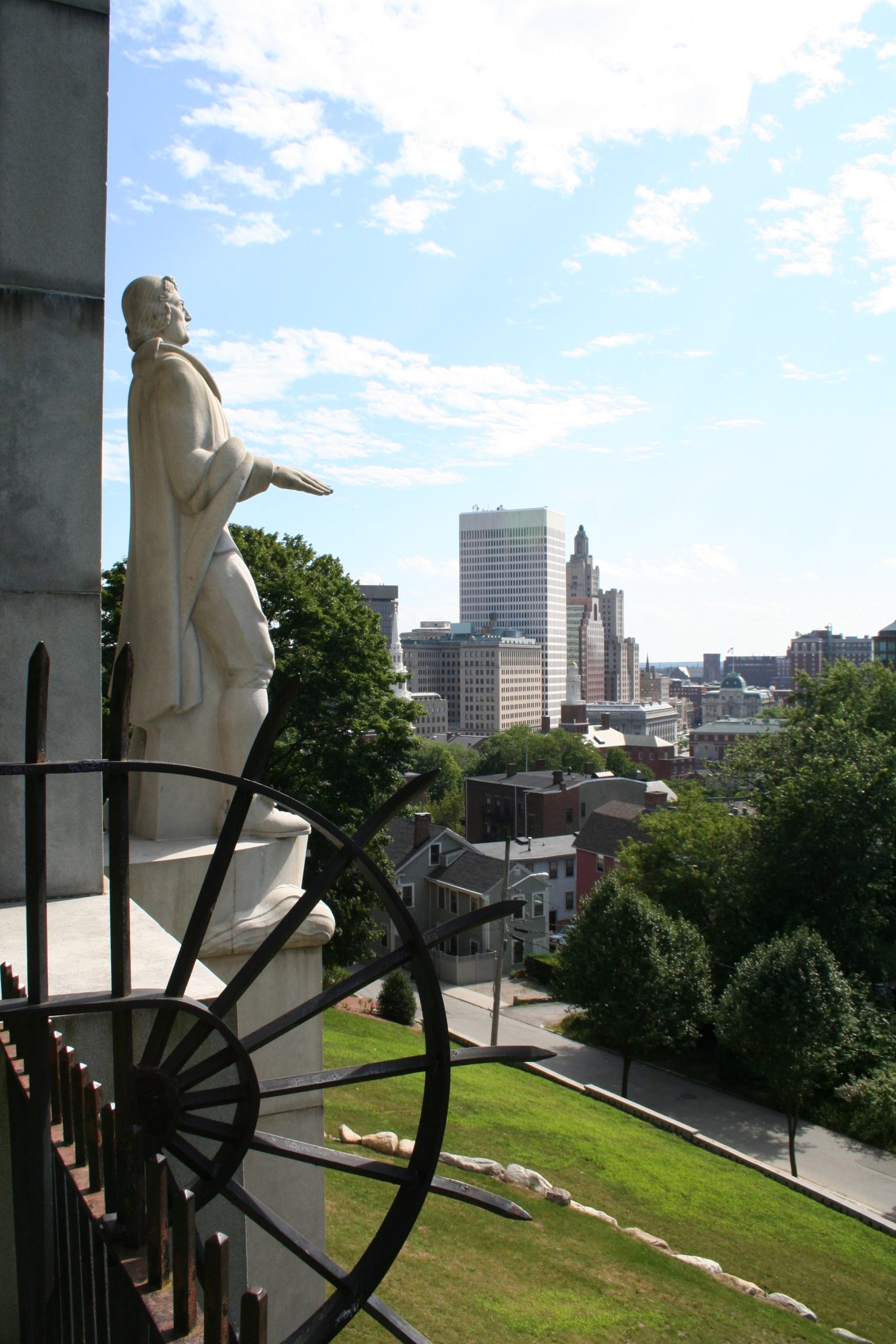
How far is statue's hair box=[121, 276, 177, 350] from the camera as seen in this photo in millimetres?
6219

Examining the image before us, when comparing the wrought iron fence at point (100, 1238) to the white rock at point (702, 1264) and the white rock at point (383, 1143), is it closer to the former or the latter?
the white rock at point (383, 1143)

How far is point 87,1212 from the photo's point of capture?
2.02 metres

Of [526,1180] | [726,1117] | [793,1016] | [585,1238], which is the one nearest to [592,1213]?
[526,1180]

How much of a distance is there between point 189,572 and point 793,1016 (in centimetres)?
2156

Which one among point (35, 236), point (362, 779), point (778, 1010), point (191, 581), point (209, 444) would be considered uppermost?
point (35, 236)

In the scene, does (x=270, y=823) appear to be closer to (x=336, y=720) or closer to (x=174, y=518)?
(x=174, y=518)

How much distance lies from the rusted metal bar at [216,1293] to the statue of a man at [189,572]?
170 inches

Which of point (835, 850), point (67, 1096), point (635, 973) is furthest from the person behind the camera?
point (835, 850)

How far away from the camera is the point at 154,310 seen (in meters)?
6.22

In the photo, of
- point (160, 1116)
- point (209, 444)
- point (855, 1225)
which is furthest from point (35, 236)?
point (855, 1225)

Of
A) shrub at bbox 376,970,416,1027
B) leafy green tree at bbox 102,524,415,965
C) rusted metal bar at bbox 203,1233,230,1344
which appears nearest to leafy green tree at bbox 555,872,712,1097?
shrub at bbox 376,970,416,1027

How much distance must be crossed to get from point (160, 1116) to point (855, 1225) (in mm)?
18122

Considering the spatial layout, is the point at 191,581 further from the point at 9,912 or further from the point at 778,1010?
the point at 778,1010

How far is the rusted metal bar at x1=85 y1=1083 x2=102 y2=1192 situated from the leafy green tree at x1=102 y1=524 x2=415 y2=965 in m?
15.8
